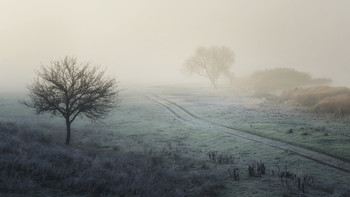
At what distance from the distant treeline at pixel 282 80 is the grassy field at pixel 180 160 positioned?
51.8 metres

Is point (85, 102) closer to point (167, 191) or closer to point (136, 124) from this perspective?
point (136, 124)

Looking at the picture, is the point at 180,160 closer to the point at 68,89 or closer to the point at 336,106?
the point at 68,89

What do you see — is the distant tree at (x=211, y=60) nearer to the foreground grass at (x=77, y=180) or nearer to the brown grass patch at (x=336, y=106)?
the brown grass patch at (x=336, y=106)

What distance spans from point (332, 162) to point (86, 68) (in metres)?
23.9

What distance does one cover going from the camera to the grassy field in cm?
1069

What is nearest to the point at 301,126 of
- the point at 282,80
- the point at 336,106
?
the point at 336,106

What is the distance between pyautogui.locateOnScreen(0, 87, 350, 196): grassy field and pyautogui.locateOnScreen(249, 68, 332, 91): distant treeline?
5176 cm

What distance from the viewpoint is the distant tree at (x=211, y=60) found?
90.2m

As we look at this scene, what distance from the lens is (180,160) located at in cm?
1856

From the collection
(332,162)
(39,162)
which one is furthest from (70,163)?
(332,162)

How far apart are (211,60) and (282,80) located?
26.4m

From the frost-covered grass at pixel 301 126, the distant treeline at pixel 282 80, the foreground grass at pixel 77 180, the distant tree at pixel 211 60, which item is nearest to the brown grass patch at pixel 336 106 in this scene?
the frost-covered grass at pixel 301 126

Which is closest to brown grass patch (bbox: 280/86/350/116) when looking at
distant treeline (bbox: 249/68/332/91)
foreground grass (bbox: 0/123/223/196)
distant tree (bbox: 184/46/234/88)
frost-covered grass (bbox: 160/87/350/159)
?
frost-covered grass (bbox: 160/87/350/159)

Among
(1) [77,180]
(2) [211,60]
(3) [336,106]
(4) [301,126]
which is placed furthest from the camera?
(2) [211,60]
